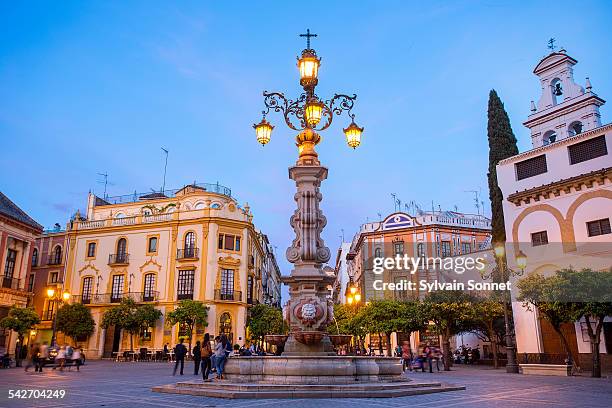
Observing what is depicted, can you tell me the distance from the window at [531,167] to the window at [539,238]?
3.06 metres

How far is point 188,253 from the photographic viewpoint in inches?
1772

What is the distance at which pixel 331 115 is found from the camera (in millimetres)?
14727

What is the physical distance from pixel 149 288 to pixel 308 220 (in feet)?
115

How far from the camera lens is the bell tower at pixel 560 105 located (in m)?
26.6

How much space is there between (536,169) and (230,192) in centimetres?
3118

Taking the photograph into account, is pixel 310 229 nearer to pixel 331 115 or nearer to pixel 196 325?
pixel 331 115

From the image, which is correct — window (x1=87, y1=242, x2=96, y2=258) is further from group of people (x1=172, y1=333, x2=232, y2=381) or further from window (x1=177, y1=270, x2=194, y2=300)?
group of people (x1=172, y1=333, x2=232, y2=381)

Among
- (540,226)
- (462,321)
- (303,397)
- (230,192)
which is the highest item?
(230,192)

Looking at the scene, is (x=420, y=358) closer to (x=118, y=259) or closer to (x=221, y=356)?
(x=221, y=356)

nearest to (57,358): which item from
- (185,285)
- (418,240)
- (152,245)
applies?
(185,285)

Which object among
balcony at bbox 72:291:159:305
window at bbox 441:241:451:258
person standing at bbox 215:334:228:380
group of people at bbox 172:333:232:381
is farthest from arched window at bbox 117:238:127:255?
person standing at bbox 215:334:228:380

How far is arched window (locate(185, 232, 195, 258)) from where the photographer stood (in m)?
44.8

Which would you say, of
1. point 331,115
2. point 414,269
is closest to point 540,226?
point 331,115

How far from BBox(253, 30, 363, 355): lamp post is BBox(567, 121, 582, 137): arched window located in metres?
17.6
